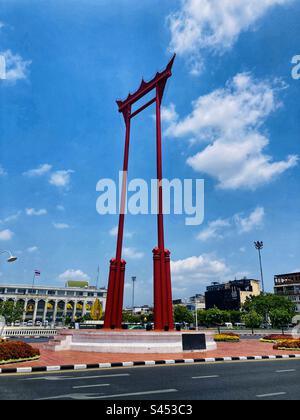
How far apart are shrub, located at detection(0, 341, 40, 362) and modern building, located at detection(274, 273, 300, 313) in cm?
7218

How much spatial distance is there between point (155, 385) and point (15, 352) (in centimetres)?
759

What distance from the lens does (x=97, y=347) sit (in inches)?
765

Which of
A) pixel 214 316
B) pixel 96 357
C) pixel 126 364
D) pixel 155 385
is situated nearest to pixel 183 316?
pixel 214 316

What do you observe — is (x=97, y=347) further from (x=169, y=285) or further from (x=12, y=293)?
(x=12, y=293)

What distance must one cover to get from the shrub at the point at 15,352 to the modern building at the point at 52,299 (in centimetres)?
8398

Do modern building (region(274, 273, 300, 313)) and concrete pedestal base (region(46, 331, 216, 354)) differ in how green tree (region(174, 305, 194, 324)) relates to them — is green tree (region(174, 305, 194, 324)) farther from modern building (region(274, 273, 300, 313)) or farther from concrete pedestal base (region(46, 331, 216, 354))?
concrete pedestal base (region(46, 331, 216, 354))

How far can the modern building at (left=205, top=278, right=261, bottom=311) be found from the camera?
9925 cm

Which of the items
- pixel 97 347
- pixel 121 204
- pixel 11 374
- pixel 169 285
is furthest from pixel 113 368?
pixel 121 204

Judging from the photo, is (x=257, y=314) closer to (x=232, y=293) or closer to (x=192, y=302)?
(x=232, y=293)

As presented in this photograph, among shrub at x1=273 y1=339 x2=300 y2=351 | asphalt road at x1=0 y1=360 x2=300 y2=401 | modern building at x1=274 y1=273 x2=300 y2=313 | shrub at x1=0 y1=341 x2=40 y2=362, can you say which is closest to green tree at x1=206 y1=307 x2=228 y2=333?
modern building at x1=274 y1=273 x2=300 y2=313

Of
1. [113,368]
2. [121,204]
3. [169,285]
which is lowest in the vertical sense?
[113,368]

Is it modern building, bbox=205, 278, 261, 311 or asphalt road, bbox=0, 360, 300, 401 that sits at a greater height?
modern building, bbox=205, 278, 261, 311
